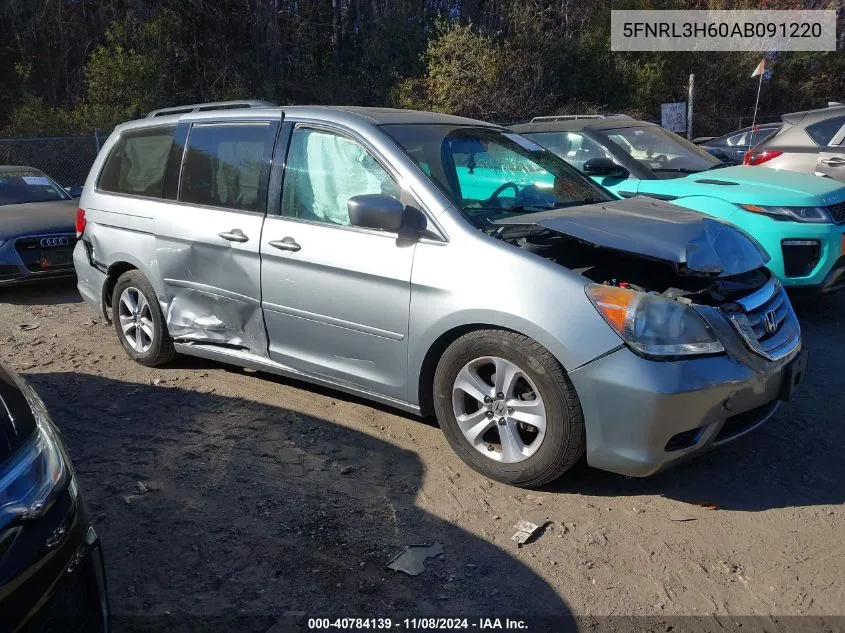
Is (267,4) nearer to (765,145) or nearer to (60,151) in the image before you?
(60,151)

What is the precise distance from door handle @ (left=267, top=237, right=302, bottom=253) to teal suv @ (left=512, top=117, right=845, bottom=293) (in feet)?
9.67

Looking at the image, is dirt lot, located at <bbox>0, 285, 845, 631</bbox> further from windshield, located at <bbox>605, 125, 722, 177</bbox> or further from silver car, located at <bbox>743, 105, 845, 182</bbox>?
silver car, located at <bbox>743, 105, 845, 182</bbox>

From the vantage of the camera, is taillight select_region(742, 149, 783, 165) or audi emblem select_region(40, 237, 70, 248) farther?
taillight select_region(742, 149, 783, 165)

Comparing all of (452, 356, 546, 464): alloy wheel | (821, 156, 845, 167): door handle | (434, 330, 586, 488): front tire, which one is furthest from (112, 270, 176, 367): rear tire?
(821, 156, 845, 167): door handle

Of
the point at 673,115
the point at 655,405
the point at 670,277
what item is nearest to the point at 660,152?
the point at 670,277

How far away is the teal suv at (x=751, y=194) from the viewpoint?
233 inches

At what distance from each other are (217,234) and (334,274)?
0.97 m

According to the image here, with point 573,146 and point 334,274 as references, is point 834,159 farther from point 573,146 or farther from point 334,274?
point 334,274

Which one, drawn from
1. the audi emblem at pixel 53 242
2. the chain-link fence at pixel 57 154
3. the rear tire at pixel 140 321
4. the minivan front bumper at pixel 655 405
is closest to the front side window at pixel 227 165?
the rear tire at pixel 140 321

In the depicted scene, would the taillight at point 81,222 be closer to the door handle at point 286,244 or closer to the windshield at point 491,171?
the door handle at point 286,244

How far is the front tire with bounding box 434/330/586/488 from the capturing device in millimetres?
3398

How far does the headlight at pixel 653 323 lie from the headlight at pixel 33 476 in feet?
7.08

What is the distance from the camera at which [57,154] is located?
47.8ft

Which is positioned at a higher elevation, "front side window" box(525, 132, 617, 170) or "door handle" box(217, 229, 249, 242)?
"front side window" box(525, 132, 617, 170)
